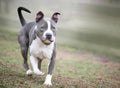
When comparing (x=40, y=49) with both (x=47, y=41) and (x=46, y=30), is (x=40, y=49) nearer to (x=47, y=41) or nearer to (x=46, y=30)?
(x=47, y=41)

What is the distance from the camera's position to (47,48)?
8.51 m

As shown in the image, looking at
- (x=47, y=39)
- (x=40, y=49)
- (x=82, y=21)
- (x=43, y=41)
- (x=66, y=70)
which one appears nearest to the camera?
(x=47, y=39)

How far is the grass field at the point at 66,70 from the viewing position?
28.3 feet

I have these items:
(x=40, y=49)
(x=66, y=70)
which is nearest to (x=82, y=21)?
(x=66, y=70)

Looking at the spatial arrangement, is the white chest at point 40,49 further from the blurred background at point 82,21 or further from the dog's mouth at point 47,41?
the blurred background at point 82,21

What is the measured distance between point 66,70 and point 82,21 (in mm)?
14601

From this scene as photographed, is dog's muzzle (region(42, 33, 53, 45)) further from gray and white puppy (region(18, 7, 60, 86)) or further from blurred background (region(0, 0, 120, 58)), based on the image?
blurred background (region(0, 0, 120, 58))

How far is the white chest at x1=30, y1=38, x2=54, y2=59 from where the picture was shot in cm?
848

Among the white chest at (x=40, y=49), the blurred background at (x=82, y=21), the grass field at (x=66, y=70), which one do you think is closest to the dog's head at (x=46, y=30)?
the white chest at (x=40, y=49)

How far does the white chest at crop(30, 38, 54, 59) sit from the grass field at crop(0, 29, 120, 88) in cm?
57

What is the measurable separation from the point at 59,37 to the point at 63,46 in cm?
306

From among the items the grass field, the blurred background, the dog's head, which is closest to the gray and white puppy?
the dog's head

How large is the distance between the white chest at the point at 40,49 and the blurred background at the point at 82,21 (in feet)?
25.8

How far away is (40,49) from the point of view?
8.51 m
